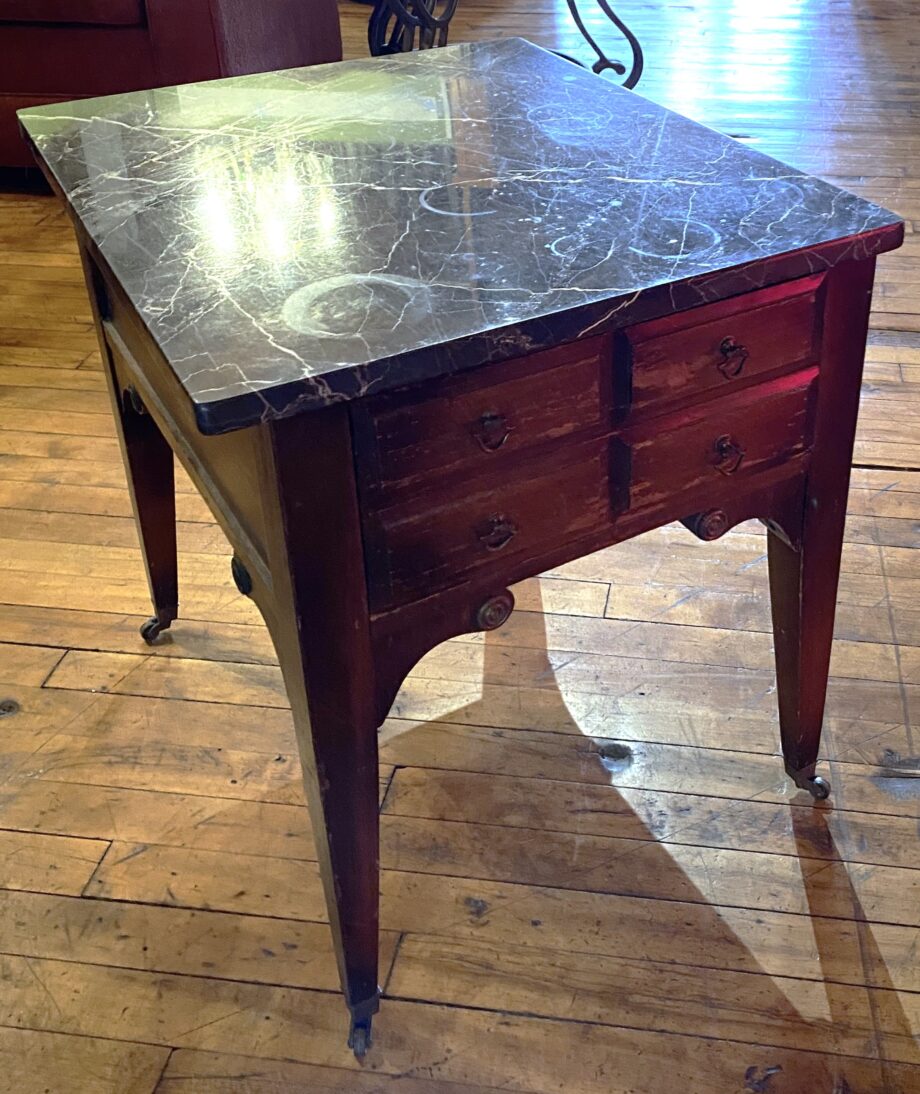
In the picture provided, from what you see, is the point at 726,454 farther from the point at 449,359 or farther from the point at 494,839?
the point at 494,839

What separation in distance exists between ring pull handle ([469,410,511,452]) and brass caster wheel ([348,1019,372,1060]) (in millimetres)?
559

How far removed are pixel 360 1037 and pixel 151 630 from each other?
0.67 metres

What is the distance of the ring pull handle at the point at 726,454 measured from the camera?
986mm

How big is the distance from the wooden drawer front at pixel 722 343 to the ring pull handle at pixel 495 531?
132 millimetres

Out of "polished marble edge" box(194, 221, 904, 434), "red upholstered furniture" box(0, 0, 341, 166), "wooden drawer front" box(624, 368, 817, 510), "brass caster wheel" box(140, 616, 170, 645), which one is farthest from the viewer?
"red upholstered furniture" box(0, 0, 341, 166)

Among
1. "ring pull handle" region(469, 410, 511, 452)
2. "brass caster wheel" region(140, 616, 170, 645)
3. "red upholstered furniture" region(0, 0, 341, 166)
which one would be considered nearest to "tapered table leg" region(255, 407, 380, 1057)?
"ring pull handle" region(469, 410, 511, 452)

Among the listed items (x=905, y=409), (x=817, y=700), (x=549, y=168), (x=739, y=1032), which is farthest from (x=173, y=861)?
(x=905, y=409)

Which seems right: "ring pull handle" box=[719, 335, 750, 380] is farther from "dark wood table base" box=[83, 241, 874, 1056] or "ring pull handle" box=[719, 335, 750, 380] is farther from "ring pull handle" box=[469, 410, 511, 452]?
"ring pull handle" box=[469, 410, 511, 452]

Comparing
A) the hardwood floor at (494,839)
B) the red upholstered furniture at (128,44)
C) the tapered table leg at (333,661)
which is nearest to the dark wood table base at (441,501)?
the tapered table leg at (333,661)

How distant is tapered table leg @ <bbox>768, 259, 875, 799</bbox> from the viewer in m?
0.96

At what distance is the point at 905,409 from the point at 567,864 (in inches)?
44.6

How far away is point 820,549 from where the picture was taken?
3.63 feet

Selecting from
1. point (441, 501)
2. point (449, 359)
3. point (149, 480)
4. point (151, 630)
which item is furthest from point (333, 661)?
point (151, 630)

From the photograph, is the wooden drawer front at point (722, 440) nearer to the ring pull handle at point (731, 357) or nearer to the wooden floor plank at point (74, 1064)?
the ring pull handle at point (731, 357)
